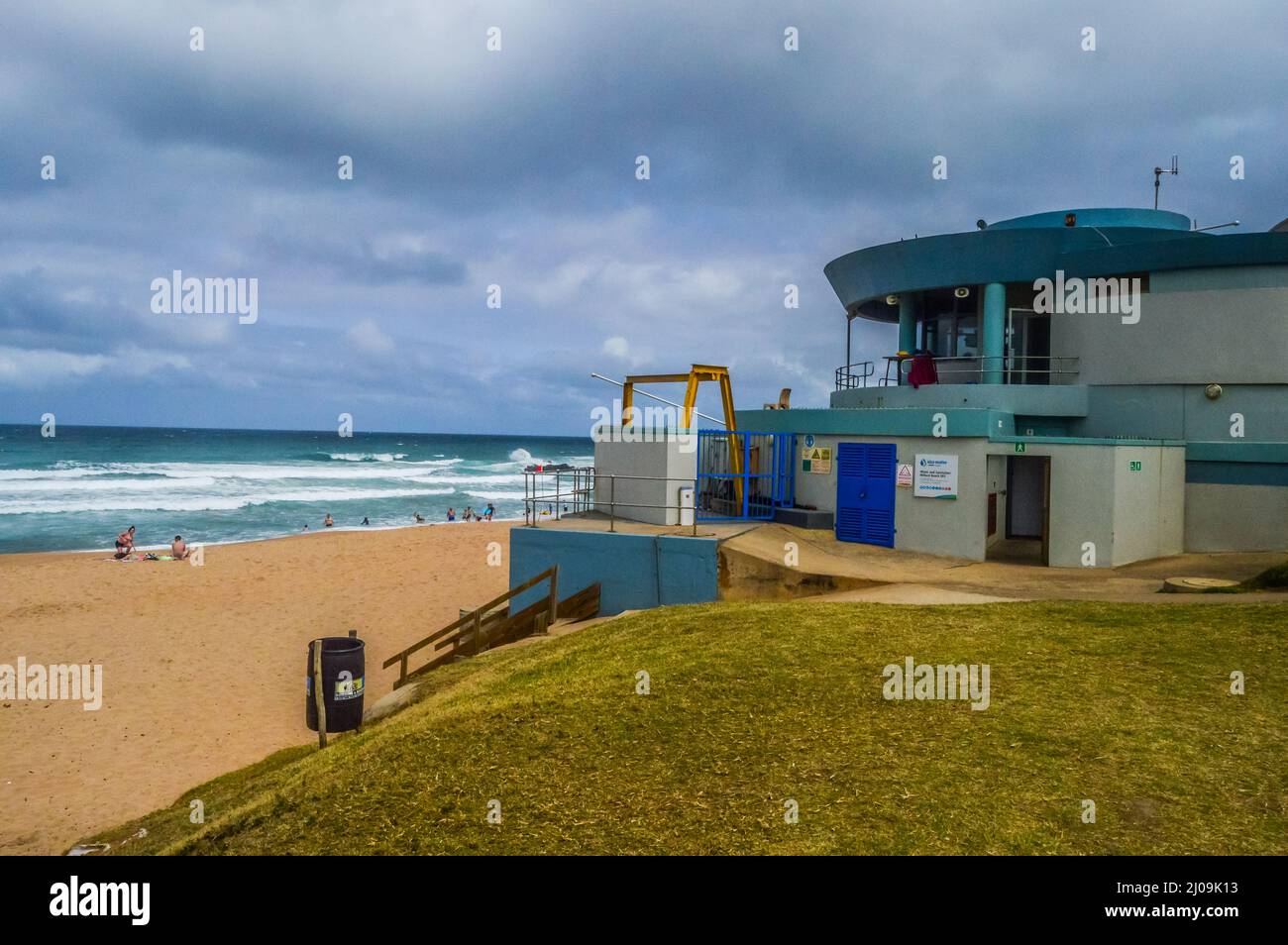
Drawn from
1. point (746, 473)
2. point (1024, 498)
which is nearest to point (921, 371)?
point (1024, 498)

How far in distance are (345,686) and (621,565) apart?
528 centimetres

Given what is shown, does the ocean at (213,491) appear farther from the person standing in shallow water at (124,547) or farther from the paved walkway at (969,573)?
the paved walkway at (969,573)

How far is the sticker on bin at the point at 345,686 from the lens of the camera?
40.0ft

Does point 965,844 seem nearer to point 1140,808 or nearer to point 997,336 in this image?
point 1140,808

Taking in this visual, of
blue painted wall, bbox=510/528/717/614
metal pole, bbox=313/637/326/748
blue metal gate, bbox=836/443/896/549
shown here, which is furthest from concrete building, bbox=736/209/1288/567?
metal pole, bbox=313/637/326/748

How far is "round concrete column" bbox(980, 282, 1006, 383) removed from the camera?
69.8 feet

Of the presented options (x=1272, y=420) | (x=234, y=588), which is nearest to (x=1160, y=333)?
(x=1272, y=420)

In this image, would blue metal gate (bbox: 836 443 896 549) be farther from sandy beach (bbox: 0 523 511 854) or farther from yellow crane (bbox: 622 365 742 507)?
sandy beach (bbox: 0 523 511 854)

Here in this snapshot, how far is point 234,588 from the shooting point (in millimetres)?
28203

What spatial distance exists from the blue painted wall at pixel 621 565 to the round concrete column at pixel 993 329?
35.4ft

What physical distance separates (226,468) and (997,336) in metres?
75.5

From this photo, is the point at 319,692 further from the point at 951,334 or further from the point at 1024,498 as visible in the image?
the point at 951,334
